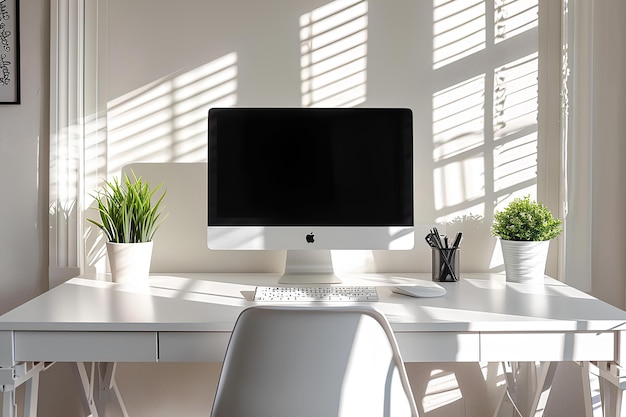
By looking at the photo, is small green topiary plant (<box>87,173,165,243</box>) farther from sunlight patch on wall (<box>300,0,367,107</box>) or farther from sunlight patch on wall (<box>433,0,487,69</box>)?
sunlight patch on wall (<box>433,0,487,69</box>)

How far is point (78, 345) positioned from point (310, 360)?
654 millimetres

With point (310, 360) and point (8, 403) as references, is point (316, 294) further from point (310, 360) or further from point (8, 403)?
point (8, 403)

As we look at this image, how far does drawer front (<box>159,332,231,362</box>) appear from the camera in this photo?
1.54 meters

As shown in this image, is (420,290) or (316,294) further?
(420,290)

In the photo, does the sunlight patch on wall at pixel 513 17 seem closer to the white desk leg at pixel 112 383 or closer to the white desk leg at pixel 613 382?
the white desk leg at pixel 613 382

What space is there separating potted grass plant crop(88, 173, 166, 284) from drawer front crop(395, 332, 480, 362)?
94 centimetres

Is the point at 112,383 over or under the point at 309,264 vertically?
under

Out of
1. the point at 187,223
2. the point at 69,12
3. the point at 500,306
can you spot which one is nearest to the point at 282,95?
the point at 187,223

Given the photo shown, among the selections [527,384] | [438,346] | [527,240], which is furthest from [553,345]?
[527,384]

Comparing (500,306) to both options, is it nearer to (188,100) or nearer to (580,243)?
(580,243)

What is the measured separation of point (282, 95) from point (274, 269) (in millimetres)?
649

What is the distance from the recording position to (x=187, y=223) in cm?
227

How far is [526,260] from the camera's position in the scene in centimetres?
202

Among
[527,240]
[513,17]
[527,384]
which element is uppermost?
[513,17]
